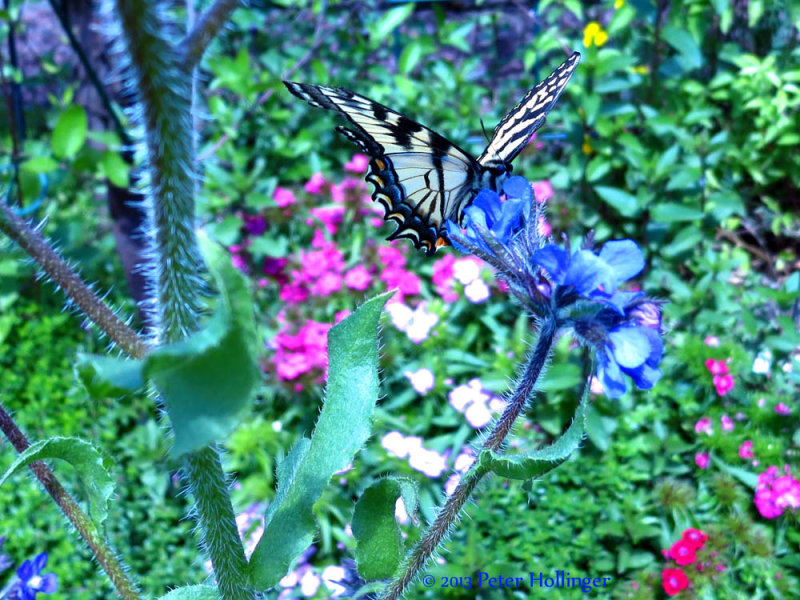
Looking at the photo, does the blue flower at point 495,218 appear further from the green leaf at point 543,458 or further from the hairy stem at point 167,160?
the hairy stem at point 167,160

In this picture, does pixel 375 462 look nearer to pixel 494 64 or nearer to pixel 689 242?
pixel 689 242

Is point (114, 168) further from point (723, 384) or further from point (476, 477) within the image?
point (723, 384)

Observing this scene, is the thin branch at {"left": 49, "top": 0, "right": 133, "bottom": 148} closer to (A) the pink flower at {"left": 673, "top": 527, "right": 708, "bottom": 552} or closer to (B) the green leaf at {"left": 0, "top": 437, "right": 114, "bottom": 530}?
(B) the green leaf at {"left": 0, "top": 437, "right": 114, "bottom": 530}

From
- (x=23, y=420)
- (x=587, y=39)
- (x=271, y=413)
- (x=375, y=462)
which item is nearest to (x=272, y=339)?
(x=271, y=413)

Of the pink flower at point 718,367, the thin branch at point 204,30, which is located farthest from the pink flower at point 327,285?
the thin branch at point 204,30

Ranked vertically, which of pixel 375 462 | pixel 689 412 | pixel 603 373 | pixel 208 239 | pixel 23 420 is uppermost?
pixel 208 239

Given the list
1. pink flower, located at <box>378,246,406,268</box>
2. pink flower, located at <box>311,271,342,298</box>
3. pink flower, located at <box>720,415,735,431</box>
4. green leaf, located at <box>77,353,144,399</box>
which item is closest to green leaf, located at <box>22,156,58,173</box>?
pink flower, located at <box>311,271,342,298</box>
